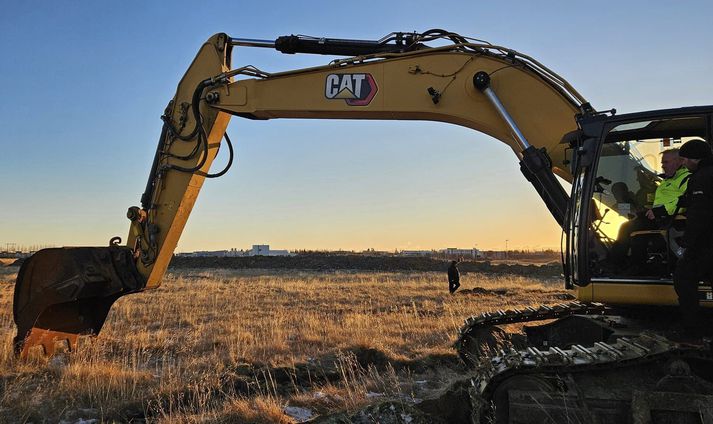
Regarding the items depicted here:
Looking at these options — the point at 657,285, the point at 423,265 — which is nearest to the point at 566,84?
the point at 657,285

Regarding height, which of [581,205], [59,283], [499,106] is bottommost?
[59,283]

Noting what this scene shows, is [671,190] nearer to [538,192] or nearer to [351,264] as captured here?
[538,192]

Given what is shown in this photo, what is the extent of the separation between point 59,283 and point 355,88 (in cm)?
477

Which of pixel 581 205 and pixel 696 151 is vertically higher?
pixel 696 151

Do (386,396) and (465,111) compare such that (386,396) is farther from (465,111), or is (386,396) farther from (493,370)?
(465,111)

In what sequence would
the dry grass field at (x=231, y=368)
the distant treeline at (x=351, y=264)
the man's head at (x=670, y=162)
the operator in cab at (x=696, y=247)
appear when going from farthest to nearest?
1. the distant treeline at (x=351, y=264)
2. the dry grass field at (x=231, y=368)
3. the man's head at (x=670, y=162)
4. the operator in cab at (x=696, y=247)

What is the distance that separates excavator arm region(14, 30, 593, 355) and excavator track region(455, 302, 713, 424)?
99.1 inches

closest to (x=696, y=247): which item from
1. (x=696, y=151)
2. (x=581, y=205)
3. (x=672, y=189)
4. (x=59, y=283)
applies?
(x=672, y=189)

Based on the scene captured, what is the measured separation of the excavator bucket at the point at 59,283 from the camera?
736cm

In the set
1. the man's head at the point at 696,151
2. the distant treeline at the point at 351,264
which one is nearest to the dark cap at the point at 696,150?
the man's head at the point at 696,151

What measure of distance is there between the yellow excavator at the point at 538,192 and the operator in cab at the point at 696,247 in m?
0.26

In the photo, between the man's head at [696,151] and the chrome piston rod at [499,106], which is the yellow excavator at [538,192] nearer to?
the chrome piston rod at [499,106]

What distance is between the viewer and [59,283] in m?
7.39

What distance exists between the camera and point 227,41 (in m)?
7.71
